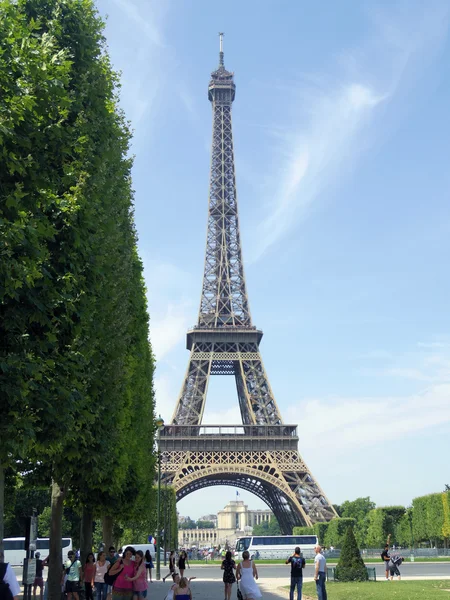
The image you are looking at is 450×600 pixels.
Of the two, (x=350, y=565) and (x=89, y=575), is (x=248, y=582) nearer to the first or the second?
(x=89, y=575)

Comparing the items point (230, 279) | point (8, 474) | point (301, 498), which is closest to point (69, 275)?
point (8, 474)

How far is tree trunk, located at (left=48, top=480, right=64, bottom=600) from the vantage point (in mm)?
22766

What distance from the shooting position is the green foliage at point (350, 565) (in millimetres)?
35281

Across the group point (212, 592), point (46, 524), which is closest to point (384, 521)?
point (46, 524)

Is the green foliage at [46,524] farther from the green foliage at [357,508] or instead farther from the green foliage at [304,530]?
the green foliage at [357,508]

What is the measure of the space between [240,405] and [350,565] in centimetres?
5663

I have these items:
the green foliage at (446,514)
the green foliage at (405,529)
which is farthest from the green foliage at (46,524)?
the green foliage at (446,514)

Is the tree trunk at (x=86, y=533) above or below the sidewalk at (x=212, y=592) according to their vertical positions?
above

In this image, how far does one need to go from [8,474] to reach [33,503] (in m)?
58.4

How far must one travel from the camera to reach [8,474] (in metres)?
25.4

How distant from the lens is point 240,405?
302ft

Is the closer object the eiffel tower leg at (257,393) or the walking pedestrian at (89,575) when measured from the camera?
the walking pedestrian at (89,575)

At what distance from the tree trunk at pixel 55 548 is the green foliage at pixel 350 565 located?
17.2 m

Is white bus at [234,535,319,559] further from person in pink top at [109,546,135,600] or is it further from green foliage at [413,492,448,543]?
person in pink top at [109,546,135,600]
